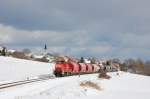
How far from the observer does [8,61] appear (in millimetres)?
69625

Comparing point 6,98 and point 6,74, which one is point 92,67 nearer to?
point 6,74

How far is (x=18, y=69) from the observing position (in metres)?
71.6

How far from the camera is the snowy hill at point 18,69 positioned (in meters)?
62.8

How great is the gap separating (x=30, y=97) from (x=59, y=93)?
642cm

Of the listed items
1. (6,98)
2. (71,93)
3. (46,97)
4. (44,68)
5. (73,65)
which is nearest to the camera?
(6,98)

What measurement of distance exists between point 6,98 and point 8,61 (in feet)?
153

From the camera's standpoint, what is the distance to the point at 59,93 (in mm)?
31812

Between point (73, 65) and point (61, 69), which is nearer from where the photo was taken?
point (61, 69)

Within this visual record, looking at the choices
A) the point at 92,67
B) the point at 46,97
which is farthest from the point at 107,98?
the point at 92,67

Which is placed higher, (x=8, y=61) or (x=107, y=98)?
(x=8, y=61)

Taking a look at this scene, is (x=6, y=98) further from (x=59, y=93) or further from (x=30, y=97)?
(x=59, y=93)

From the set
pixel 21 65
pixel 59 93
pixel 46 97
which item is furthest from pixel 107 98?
pixel 21 65

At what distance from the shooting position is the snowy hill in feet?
206

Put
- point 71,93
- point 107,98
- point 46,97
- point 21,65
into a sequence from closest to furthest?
point 46,97, point 71,93, point 107,98, point 21,65
